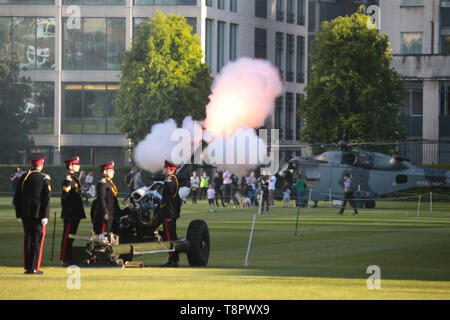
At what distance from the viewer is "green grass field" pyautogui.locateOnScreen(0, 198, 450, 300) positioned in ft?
48.5

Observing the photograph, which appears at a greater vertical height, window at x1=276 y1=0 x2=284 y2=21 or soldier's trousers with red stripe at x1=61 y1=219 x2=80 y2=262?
window at x1=276 y1=0 x2=284 y2=21

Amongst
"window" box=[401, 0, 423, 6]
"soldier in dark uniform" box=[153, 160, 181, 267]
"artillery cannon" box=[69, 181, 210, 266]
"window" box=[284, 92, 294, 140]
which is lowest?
"artillery cannon" box=[69, 181, 210, 266]

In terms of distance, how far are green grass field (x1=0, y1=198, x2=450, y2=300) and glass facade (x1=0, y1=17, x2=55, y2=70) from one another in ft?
147

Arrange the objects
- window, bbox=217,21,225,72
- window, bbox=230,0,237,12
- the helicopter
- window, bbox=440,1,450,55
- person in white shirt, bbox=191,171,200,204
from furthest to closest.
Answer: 1. window, bbox=230,0,237,12
2. window, bbox=217,21,225,72
3. window, bbox=440,1,450,55
4. person in white shirt, bbox=191,171,200,204
5. the helicopter

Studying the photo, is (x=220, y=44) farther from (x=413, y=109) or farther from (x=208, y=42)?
(x=413, y=109)

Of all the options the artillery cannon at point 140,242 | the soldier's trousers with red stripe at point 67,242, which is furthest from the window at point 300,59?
the soldier's trousers with red stripe at point 67,242

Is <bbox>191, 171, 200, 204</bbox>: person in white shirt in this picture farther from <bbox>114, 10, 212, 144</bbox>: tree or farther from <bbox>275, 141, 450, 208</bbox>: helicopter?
<bbox>114, 10, 212, 144</bbox>: tree

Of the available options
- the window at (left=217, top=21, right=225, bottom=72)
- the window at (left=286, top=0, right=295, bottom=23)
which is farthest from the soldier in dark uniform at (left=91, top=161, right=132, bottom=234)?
the window at (left=286, top=0, right=295, bottom=23)

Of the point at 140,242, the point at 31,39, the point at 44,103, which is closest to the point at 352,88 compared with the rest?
the point at 44,103

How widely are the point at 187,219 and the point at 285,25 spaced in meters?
54.5

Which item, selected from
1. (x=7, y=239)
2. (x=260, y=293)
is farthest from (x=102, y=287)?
(x=7, y=239)

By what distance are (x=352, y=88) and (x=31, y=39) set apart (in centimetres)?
2771

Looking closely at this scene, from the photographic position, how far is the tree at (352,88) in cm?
6456

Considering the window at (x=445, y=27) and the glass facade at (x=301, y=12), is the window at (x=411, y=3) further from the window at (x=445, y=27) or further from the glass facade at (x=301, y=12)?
the glass facade at (x=301, y=12)
